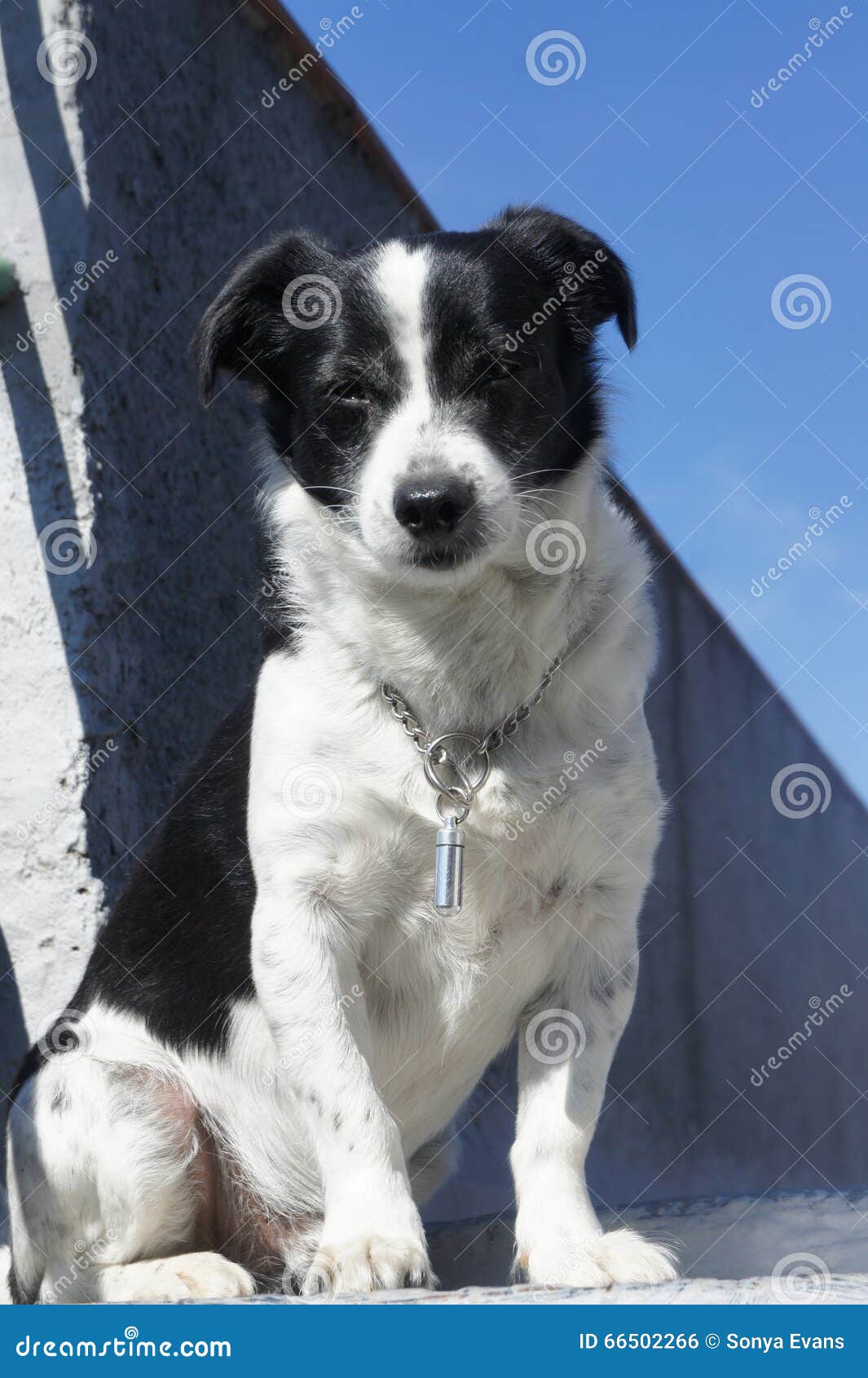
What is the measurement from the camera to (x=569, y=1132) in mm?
2453

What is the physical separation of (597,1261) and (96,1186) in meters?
0.97

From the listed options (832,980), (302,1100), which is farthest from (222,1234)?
(832,980)

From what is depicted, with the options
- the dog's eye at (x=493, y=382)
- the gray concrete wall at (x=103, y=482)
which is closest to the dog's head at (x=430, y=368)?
the dog's eye at (x=493, y=382)

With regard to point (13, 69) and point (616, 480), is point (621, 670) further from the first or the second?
point (13, 69)

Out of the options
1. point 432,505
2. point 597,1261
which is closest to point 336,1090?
point 597,1261

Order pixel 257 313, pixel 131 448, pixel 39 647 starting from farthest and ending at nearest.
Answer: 1. pixel 131 448
2. pixel 39 647
3. pixel 257 313

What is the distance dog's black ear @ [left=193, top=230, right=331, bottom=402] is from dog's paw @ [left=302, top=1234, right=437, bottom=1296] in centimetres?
160

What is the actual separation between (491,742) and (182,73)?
276 cm

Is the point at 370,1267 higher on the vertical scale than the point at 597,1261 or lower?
lower

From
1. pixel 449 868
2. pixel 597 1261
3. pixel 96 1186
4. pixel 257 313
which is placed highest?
pixel 257 313

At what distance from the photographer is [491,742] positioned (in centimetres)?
256

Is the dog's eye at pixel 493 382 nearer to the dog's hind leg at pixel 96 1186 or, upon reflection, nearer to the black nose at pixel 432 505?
the black nose at pixel 432 505

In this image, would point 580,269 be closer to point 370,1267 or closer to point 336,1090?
point 336,1090

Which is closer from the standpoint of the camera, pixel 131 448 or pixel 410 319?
pixel 410 319
